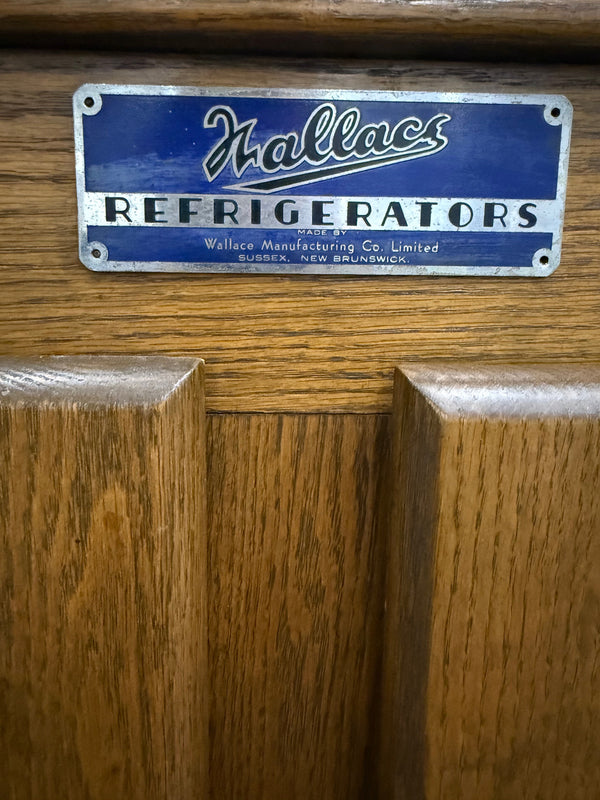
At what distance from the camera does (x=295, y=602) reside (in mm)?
544

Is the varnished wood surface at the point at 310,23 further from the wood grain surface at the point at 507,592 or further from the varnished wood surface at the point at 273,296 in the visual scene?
the wood grain surface at the point at 507,592

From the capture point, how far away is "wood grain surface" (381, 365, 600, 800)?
1.30 ft

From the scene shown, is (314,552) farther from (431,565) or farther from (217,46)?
(217,46)

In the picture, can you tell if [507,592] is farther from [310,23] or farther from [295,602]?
[310,23]

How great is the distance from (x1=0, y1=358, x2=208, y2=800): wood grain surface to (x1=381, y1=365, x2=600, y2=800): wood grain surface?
0.17 metres

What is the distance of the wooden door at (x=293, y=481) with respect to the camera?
15.7 inches

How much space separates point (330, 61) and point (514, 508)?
14.2 inches

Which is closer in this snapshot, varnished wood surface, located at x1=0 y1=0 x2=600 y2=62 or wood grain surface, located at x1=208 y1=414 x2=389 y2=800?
varnished wood surface, located at x1=0 y1=0 x2=600 y2=62

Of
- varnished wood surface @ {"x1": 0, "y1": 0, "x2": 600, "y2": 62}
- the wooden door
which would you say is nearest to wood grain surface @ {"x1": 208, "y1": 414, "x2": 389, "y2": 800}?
the wooden door

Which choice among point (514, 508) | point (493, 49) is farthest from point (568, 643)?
point (493, 49)

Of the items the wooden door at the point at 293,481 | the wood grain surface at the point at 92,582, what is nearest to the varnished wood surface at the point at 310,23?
the wooden door at the point at 293,481

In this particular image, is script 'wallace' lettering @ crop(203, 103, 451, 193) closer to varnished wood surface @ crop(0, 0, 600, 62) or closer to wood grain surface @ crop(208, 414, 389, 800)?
varnished wood surface @ crop(0, 0, 600, 62)

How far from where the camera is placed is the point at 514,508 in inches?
15.7

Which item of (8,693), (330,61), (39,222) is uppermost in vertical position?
(330,61)
